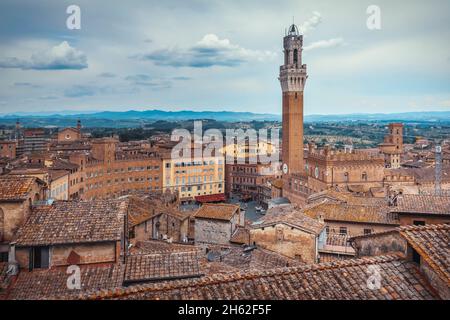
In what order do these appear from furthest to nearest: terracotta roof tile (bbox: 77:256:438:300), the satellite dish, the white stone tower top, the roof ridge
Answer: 1. the white stone tower top
2. the satellite dish
3. terracotta roof tile (bbox: 77:256:438:300)
4. the roof ridge

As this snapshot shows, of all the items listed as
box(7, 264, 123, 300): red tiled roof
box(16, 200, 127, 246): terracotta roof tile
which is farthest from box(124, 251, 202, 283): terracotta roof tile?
box(16, 200, 127, 246): terracotta roof tile

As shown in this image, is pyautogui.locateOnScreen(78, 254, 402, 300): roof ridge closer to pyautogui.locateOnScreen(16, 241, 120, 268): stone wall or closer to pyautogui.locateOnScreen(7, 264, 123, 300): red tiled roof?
pyautogui.locateOnScreen(7, 264, 123, 300): red tiled roof

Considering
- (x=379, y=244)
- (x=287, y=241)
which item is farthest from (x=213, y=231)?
(x=379, y=244)

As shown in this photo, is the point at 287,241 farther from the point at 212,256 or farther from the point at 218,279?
the point at 218,279

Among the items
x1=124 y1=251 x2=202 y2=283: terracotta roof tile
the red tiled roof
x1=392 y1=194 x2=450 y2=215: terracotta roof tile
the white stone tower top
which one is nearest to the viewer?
the red tiled roof

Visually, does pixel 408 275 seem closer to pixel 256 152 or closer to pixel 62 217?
pixel 62 217

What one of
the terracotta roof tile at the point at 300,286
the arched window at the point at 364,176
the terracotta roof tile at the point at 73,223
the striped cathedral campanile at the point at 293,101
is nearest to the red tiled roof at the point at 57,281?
the terracotta roof tile at the point at 73,223

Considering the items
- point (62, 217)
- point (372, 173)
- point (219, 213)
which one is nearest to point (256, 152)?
point (372, 173)

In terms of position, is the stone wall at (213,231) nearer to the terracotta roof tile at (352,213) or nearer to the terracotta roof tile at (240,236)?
the terracotta roof tile at (240,236)
